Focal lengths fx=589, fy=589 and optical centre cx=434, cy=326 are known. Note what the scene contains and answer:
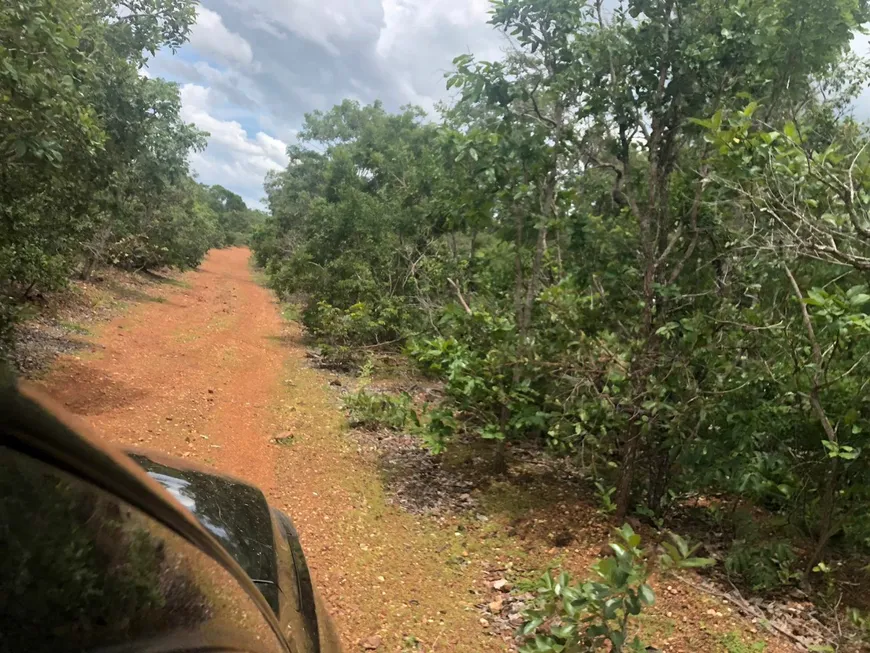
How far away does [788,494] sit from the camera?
4.05m

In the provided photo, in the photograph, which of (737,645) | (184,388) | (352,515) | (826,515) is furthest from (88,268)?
(826,515)

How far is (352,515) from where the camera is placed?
18.3ft

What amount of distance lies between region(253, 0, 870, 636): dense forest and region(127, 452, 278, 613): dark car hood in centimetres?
319

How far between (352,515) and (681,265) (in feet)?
12.3

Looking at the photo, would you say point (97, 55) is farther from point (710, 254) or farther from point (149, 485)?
point (149, 485)

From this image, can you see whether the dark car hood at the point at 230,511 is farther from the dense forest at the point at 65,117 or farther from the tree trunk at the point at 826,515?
Result: the dense forest at the point at 65,117

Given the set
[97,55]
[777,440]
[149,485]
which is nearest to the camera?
[149,485]

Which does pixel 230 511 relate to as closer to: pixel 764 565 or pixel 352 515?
pixel 352 515

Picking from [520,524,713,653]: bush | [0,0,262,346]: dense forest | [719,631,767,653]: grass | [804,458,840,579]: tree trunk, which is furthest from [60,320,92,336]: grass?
[804,458,840,579]: tree trunk

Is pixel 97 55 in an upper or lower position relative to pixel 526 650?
upper

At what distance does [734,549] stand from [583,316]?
241 cm

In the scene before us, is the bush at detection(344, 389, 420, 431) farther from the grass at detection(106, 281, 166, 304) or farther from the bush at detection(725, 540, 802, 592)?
the grass at detection(106, 281, 166, 304)

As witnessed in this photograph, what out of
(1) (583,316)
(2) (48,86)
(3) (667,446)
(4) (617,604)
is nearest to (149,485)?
(4) (617,604)

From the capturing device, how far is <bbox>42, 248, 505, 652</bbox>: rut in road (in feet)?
13.5
